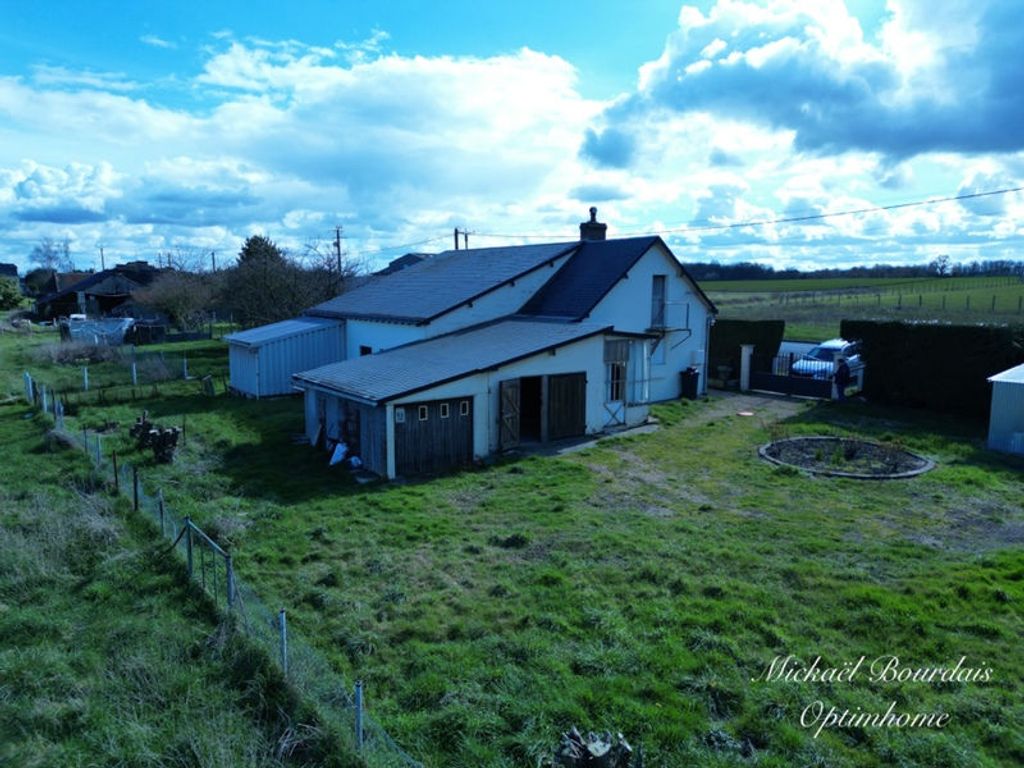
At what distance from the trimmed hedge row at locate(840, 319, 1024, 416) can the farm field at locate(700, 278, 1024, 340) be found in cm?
1497

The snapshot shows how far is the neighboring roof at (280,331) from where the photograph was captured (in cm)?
2552

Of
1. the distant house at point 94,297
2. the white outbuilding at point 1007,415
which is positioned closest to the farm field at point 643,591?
the white outbuilding at point 1007,415

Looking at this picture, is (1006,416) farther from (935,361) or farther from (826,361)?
(826,361)

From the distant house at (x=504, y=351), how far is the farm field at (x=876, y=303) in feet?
62.2

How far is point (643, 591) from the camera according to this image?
31.0ft

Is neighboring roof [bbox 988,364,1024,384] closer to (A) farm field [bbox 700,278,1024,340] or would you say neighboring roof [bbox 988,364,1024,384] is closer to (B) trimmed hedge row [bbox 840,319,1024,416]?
(B) trimmed hedge row [bbox 840,319,1024,416]

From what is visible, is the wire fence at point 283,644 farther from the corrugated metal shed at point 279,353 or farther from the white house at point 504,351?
the corrugated metal shed at point 279,353

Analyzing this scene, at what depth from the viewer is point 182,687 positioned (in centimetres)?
741

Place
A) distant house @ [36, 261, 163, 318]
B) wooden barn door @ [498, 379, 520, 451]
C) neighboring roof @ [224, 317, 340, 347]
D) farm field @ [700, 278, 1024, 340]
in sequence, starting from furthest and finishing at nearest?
1. distant house @ [36, 261, 163, 318]
2. farm field @ [700, 278, 1024, 340]
3. neighboring roof @ [224, 317, 340, 347]
4. wooden barn door @ [498, 379, 520, 451]

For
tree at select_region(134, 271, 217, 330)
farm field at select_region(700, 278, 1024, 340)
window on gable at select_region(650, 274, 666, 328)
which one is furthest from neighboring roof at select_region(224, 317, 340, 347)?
farm field at select_region(700, 278, 1024, 340)

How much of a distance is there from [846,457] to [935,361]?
319 inches

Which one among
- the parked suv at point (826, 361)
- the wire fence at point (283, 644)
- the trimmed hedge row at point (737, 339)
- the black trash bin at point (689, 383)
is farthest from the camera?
the trimmed hedge row at point (737, 339)

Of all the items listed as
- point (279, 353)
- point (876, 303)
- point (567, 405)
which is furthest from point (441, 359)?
point (876, 303)

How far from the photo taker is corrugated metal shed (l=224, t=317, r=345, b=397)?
2522 centimetres
